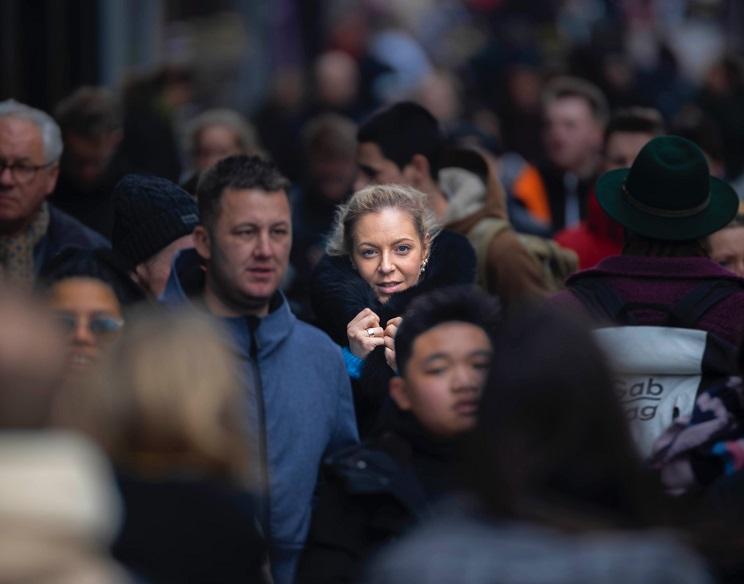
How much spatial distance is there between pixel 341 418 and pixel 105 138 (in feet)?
12.3

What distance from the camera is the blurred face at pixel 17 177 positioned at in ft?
25.0

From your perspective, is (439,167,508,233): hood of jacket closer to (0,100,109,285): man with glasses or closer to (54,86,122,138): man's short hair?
(0,100,109,285): man with glasses

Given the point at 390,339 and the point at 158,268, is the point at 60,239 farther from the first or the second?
the point at 390,339

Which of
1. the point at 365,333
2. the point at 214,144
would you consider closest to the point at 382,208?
the point at 365,333

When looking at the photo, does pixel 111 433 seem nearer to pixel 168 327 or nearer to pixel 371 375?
pixel 168 327

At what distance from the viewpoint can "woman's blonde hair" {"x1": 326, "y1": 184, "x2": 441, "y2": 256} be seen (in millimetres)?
6762

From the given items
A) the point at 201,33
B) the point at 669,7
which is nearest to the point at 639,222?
the point at 201,33

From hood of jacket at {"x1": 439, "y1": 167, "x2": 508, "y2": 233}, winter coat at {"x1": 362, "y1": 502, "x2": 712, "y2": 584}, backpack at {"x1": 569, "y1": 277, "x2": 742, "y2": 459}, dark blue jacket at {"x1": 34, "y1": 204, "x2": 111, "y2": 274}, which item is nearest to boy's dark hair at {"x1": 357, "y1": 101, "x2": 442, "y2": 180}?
hood of jacket at {"x1": 439, "y1": 167, "x2": 508, "y2": 233}

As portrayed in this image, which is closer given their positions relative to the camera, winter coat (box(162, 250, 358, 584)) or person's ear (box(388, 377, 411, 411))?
person's ear (box(388, 377, 411, 411))

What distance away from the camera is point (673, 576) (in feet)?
12.4

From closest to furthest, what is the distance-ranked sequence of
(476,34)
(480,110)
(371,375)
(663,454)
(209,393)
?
(209,393)
(663,454)
(371,375)
(480,110)
(476,34)

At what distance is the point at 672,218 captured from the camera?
6125 millimetres

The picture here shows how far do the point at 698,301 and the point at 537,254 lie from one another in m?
2.27

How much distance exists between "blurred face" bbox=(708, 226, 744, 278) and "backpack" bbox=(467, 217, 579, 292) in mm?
726
